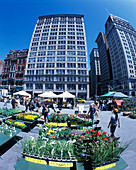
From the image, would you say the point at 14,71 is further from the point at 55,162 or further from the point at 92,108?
the point at 55,162

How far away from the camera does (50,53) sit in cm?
5044

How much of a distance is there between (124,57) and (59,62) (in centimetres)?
4675

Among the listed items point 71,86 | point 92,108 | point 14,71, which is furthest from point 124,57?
point 92,108

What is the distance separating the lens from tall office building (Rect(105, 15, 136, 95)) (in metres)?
62.5

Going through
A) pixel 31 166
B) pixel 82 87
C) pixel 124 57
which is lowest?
pixel 31 166

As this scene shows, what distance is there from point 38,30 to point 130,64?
206ft

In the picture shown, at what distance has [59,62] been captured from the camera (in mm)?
48500

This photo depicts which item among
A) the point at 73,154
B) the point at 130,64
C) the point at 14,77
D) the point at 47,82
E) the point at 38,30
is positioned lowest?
the point at 73,154

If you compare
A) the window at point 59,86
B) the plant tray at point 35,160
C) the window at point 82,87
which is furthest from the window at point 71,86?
the plant tray at point 35,160

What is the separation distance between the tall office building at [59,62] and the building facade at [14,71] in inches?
162

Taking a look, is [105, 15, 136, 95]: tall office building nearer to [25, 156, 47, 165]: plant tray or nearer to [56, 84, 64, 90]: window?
[56, 84, 64, 90]: window

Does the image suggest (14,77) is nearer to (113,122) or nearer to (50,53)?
(50,53)

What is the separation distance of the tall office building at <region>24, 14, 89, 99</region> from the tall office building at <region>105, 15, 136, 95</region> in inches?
1251

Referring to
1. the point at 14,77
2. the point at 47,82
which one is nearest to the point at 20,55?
the point at 14,77
